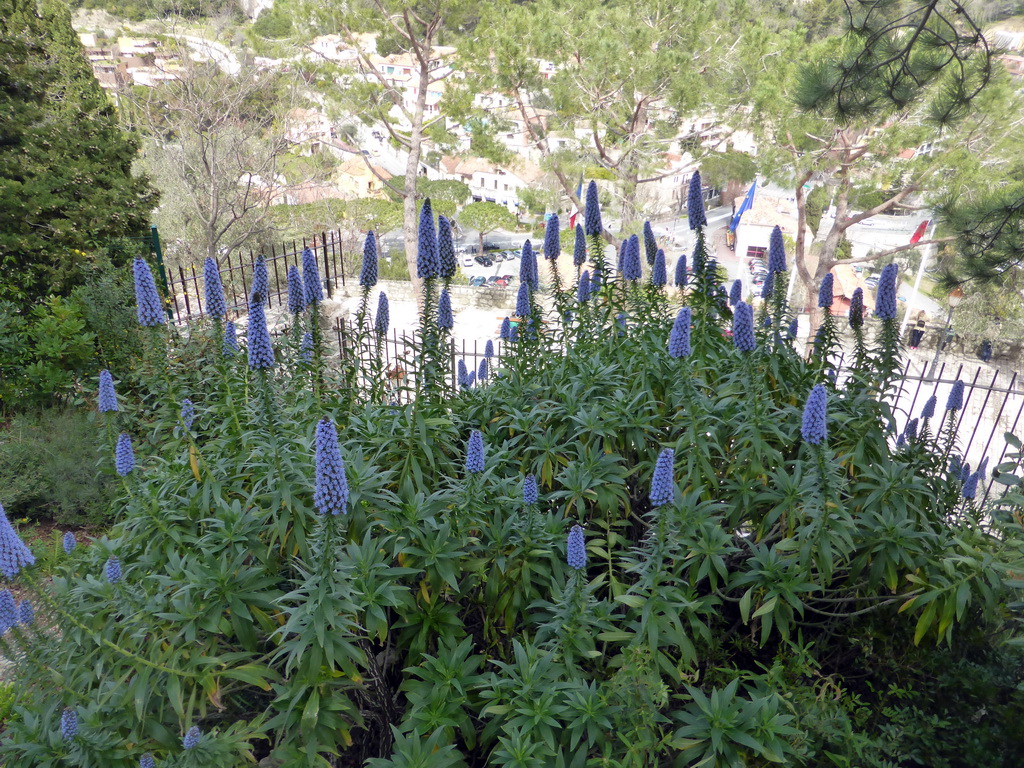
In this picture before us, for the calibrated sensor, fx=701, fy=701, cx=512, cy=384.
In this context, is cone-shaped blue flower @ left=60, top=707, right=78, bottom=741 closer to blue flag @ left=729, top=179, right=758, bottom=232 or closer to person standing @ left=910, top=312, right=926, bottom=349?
person standing @ left=910, top=312, right=926, bottom=349

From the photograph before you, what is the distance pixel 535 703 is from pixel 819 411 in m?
1.79

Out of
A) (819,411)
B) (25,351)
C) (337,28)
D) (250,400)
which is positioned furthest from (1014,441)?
(337,28)

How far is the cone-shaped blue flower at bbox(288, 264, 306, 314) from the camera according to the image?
4547mm

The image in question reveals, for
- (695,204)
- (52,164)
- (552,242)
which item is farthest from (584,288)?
(52,164)

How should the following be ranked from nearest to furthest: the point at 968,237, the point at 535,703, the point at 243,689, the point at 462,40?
the point at 535,703 < the point at 243,689 < the point at 968,237 < the point at 462,40

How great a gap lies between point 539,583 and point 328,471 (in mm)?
1440

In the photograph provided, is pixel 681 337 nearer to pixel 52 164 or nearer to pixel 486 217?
pixel 52 164

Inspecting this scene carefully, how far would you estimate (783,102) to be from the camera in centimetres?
1639

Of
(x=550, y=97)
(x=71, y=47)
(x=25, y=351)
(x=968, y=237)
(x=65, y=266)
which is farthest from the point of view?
(x=550, y=97)

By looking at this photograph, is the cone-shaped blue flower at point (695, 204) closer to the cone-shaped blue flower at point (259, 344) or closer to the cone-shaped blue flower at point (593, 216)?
the cone-shaped blue flower at point (593, 216)

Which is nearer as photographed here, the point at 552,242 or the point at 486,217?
the point at 552,242

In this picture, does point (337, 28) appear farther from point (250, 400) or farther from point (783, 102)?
point (250, 400)

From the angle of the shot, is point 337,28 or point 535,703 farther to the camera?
point 337,28

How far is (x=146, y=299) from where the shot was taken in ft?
12.4
